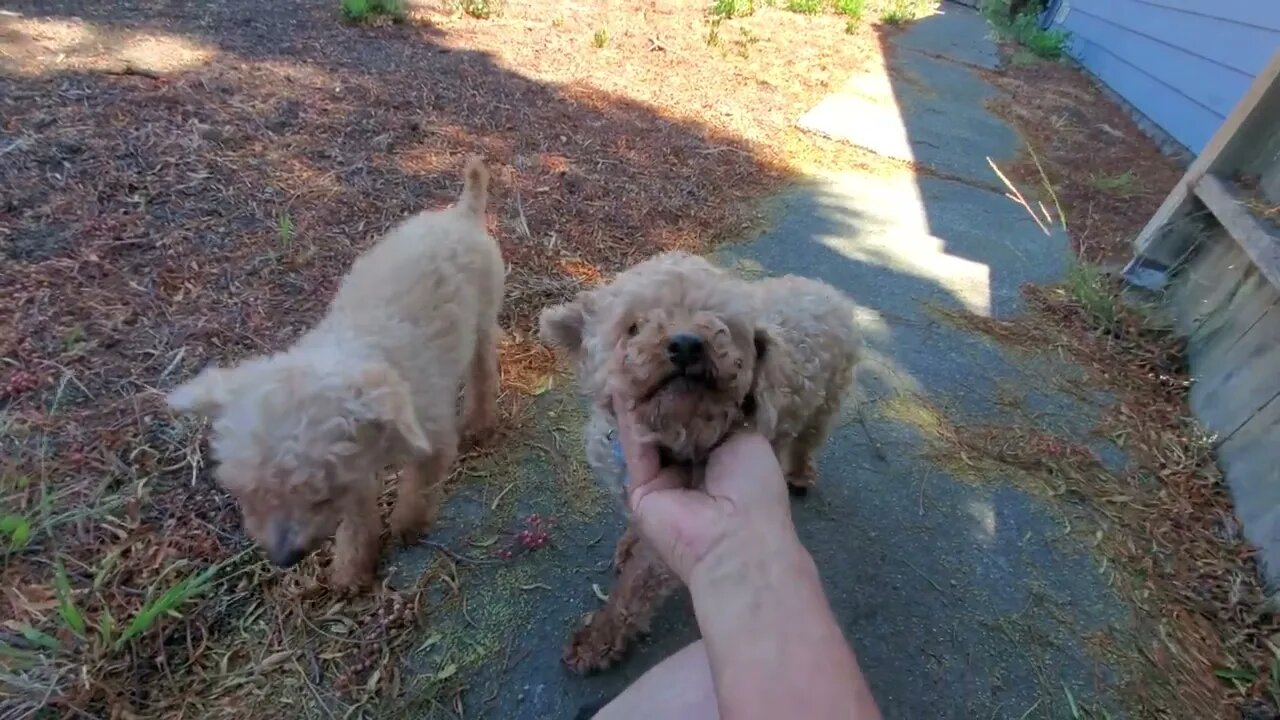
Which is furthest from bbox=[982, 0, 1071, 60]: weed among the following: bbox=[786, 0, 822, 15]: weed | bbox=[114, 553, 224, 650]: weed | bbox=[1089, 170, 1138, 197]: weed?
bbox=[114, 553, 224, 650]: weed

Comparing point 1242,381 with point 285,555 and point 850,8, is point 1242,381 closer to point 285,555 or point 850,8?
point 285,555

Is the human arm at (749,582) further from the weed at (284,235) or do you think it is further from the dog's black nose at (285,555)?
the weed at (284,235)

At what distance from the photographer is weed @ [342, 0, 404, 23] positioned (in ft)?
20.7

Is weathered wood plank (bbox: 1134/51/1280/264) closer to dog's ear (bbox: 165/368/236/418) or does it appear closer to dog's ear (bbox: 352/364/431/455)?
dog's ear (bbox: 352/364/431/455)

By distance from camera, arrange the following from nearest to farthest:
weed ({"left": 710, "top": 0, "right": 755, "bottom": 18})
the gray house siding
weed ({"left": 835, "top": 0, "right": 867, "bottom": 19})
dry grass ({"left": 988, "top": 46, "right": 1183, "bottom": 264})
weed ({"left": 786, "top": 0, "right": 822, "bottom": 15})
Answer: dry grass ({"left": 988, "top": 46, "right": 1183, "bottom": 264}), the gray house siding, weed ({"left": 710, "top": 0, "right": 755, "bottom": 18}), weed ({"left": 786, "top": 0, "right": 822, "bottom": 15}), weed ({"left": 835, "top": 0, "right": 867, "bottom": 19})

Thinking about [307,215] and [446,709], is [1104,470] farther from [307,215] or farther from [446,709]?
[307,215]

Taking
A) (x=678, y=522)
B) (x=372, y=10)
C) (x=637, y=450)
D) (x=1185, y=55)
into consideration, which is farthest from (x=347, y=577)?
(x=1185, y=55)

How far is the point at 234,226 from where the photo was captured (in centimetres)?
362

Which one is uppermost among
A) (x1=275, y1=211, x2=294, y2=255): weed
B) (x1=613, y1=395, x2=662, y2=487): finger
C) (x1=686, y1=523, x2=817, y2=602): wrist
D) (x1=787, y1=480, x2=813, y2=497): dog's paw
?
(x1=686, y1=523, x2=817, y2=602): wrist

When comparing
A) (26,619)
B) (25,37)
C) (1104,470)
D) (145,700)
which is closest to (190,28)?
(25,37)

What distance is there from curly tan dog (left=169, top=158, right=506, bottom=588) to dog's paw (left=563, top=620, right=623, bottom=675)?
76 centimetres

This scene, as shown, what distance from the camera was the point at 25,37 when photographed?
479cm

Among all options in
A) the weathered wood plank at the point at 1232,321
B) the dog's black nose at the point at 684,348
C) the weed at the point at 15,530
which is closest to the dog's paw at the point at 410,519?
the weed at the point at 15,530

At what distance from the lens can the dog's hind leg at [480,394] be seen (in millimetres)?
3037
